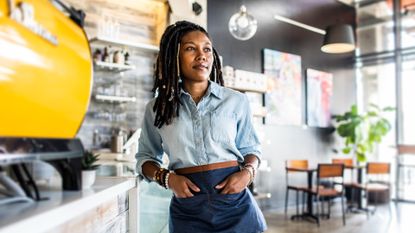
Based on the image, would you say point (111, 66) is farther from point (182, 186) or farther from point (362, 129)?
point (362, 129)

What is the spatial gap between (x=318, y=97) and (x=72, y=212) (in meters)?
7.02

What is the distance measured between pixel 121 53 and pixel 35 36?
397cm

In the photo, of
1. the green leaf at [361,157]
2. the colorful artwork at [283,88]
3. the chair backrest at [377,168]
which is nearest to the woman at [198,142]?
the colorful artwork at [283,88]

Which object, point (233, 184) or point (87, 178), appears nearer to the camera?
point (87, 178)

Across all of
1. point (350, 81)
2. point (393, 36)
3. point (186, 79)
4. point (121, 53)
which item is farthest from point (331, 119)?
point (186, 79)

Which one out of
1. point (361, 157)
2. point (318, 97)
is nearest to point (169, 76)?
point (318, 97)

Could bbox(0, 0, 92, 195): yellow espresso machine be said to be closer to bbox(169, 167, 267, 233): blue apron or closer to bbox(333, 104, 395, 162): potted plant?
bbox(169, 167, 267, 233): blue apron

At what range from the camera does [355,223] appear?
5281mm

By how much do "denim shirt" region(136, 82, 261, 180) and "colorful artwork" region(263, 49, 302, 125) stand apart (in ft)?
16.3

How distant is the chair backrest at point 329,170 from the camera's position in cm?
519

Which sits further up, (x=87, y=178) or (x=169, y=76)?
(x=169, y=76)

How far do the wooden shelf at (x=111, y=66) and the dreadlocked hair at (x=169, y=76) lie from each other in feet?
10.7

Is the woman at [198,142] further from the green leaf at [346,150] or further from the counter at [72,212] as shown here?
the green leaf at [346,150]

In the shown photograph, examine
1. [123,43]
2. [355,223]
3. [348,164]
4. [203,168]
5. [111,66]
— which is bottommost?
[355,223]
